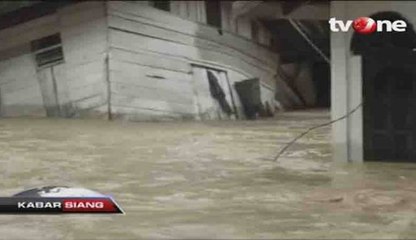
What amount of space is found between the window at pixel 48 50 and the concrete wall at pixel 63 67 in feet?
0.04

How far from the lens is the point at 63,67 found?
175cm

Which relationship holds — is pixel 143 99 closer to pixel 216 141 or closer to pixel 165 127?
pixel 165 127

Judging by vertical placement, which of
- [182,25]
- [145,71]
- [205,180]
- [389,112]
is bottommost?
[205,180]

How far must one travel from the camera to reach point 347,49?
5.38ft

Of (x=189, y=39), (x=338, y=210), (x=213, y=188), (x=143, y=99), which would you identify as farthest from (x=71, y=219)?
(x=189, y=39)

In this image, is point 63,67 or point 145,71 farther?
point 145,71

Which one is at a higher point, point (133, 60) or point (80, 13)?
point (80, 13)

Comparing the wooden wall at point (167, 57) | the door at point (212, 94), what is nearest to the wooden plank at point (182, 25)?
the wooden wall at point (167, 57)

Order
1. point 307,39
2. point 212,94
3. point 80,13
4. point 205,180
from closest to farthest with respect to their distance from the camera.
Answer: point 307,39 → point 205,180 → point 80,13 → point 212,94

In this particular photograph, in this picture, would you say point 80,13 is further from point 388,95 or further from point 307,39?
point 388,95

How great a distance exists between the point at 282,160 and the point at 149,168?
30cm

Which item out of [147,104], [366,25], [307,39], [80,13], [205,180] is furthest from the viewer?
[147,104]

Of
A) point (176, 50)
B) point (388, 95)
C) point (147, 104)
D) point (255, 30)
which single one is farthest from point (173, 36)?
point (388, 95)

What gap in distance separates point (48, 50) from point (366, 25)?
0.71 m
